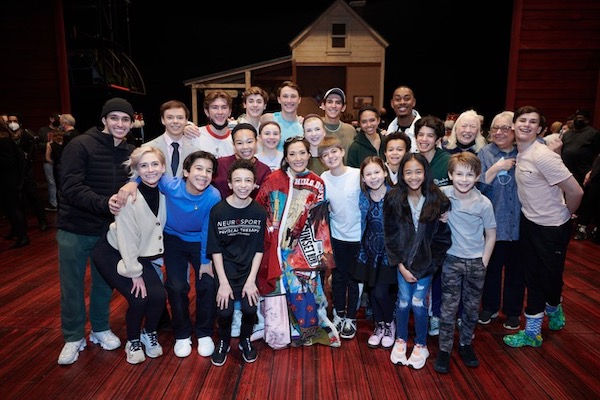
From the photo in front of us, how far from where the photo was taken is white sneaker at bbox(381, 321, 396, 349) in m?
2.76

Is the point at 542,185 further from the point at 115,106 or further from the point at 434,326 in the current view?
the point at 115,106

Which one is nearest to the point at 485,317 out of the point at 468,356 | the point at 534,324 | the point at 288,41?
the point at 534,324

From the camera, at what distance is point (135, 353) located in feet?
8.44

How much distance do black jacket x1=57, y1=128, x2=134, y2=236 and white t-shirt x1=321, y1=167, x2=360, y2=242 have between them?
136 centimetres

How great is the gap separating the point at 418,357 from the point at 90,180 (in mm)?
2326

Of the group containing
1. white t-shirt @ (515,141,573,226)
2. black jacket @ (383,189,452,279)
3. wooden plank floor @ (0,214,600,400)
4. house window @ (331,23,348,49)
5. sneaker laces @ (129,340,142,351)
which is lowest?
wooden plank floor @ (0,214,600,400)

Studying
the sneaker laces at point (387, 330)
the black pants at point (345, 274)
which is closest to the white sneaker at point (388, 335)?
the sneaker laces at point (387, 330)

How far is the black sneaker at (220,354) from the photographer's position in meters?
2.57

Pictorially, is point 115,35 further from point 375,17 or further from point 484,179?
point 484,179

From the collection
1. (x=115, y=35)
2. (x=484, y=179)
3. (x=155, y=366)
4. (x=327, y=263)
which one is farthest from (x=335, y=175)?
(x=115, y=35)

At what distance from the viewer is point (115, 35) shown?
11703 mm

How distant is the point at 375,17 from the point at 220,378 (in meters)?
12.8

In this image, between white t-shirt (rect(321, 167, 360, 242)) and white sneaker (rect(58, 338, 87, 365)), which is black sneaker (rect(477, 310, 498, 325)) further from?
white sneaker (rect(58, 338, 87, 365))

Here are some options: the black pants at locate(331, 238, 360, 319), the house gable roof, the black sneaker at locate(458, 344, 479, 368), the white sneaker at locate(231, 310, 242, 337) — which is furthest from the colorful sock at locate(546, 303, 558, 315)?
the house gable roof
